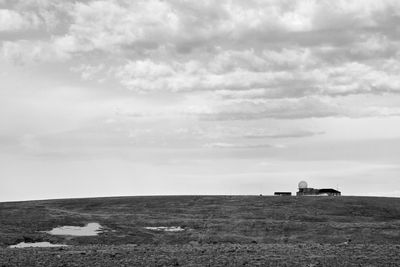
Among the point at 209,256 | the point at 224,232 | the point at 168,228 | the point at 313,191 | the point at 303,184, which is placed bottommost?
the point at 209,256

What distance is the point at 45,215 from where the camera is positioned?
74938 mm

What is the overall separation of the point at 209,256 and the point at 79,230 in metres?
29.6

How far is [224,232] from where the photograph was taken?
64312 mm

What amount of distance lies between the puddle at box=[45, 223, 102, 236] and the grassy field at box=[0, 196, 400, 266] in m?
1.22

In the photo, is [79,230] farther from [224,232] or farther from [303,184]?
[303,184]

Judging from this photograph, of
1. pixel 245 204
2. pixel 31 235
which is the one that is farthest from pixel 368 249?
pixel 245 204

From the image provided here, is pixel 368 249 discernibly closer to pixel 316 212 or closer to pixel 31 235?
pixel 31 235

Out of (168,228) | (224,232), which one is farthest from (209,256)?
(168,228)

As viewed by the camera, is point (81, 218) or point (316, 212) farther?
point (316, 212)

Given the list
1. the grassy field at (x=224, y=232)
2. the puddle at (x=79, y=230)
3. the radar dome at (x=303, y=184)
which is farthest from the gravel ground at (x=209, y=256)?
the radar dome at (x=303, y=184)

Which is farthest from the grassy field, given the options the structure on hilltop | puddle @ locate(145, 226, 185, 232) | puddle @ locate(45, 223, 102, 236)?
the structure on hilltop

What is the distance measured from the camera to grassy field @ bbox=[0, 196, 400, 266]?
115 feet

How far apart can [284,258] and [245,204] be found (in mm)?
61533

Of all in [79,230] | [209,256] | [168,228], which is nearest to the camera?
[209,256]
